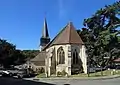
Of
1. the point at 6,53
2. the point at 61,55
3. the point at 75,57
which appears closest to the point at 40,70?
the point at 61,55

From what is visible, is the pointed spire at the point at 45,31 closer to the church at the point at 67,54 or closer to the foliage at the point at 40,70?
the foliage at the point at 40,70

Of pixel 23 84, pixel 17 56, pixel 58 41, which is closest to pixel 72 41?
pixel 58 41

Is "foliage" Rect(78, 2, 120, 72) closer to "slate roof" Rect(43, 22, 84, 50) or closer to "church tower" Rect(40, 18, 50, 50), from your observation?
"slate roof" Rect(43, 22, 84, 50)

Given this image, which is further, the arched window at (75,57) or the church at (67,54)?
the arched window at (75,57)

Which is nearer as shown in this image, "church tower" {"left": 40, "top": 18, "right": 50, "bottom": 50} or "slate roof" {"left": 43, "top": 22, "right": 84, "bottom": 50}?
"slate roof" {"left": 43, "top": 22, "right": 84, "bottom": 50}

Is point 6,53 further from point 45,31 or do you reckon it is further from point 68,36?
point 68,36

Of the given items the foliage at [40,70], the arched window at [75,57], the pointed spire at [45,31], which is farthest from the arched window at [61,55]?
the pointed spire at [45,31]

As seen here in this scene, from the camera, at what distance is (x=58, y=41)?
57.2 metres

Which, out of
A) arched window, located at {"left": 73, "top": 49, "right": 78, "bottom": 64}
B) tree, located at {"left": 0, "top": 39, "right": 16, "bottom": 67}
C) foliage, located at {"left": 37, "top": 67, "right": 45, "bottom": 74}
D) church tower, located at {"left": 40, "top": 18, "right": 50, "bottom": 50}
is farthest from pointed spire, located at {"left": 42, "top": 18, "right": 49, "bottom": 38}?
arched window, located at {"left": 73, "top": 49, "right": 78, "bottom": 64}

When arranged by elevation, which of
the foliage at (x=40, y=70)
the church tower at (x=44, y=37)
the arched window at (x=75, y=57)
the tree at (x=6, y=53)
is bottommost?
the foliage at (x=40, y=70)

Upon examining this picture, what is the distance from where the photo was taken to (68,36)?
56.4 m

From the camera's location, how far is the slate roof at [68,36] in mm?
56000

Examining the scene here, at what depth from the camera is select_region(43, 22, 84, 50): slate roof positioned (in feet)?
184

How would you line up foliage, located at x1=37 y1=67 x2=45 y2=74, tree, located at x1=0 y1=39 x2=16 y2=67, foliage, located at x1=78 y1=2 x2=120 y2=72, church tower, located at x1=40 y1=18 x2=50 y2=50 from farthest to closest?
1. church tower, located at x1=40 y1=18 x2=50 y2=50
2. tree, located at x1=0 y1=39 x2=16 y2=67
3. foliage, located at x1=37 y1=67 x2=45 y2=74
4. foliage, located at x1=78 y1=2 x2=120 y2=72
